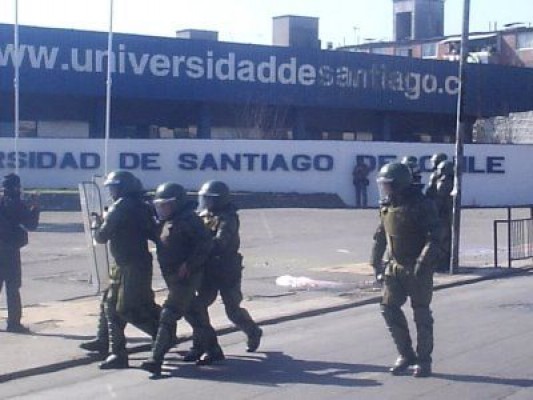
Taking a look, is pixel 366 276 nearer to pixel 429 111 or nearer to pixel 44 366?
pixel 44 366

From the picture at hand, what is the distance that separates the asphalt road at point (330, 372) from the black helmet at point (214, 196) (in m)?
1.59

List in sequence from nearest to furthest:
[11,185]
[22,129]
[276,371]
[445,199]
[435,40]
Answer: [276,371]
[11,185]
[445,199]
[22,129]
[435,40]

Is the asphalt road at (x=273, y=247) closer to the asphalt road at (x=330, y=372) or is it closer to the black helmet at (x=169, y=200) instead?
the asphalt road at (x=330, y=372)

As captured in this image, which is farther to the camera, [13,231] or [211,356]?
[13,231]

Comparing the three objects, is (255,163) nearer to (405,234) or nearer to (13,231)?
(13,231)

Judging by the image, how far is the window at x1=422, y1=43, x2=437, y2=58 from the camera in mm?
85950

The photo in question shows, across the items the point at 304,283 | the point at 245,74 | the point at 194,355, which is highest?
the point at 245,74

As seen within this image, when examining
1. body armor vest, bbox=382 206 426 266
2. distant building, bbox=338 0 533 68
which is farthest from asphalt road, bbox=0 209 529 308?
distant building, bbox=338 0 533 68

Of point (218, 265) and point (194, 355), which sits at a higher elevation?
point (218, 265)

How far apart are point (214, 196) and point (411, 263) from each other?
87.4 inches

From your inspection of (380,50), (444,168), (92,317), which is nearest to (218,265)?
(92,317)

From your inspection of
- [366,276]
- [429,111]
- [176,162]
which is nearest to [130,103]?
[176,162]

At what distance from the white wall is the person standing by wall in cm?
32

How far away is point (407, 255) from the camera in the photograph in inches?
431
